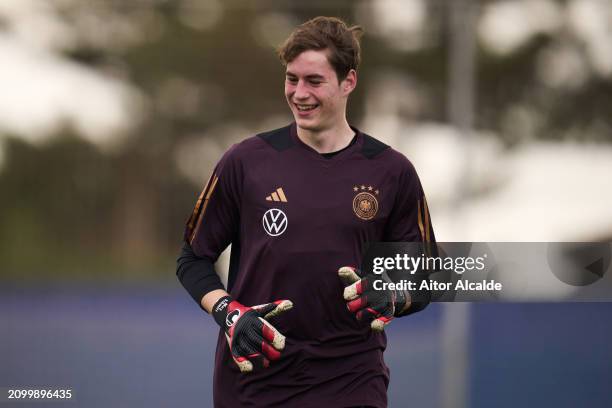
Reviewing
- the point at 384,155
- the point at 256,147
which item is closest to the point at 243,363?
the point at 256,147

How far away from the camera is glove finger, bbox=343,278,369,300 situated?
8.88 ft

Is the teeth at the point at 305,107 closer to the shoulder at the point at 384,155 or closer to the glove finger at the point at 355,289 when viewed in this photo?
the shoulder at the point at 384,155

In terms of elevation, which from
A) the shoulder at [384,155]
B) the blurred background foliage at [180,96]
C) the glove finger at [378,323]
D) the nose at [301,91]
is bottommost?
the glove finger at [378,323]

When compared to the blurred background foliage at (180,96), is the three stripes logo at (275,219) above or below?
below

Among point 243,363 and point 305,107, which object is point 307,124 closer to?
point 305,107

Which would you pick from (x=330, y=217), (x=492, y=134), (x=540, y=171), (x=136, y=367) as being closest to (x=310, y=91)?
(x=330, y=217)

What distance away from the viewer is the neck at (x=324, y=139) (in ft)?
9.76

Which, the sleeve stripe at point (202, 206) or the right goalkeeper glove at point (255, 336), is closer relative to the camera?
the right goalkeeper glove at point (255, 336)

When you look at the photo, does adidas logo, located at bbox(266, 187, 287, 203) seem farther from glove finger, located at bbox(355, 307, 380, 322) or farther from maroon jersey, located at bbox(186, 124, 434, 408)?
glove finger, located at bbox(355, 307, 380, 322)

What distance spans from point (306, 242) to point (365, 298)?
10.8 inches

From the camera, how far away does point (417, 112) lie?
8727 millimetres

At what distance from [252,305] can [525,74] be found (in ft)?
20.9

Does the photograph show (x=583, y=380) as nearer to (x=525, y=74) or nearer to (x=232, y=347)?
(x=525, y=74)

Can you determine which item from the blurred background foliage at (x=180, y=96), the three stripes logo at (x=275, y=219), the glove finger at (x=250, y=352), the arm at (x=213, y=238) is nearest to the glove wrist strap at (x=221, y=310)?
the arm at (x=213, y=238)
